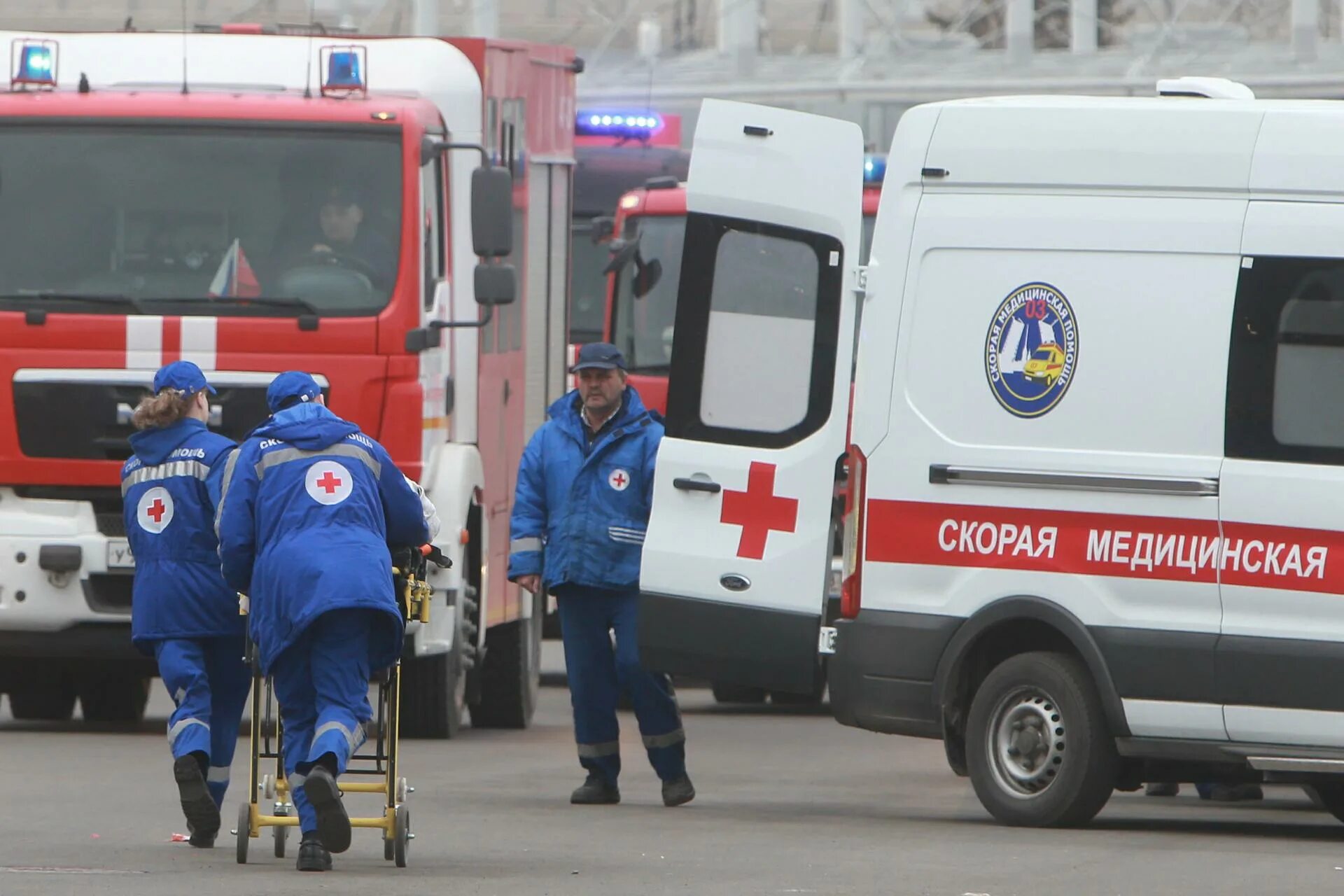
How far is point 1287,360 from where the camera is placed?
9938 millimetres

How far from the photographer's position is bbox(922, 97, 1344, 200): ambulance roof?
9.93m

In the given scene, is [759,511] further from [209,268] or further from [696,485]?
[209,268]

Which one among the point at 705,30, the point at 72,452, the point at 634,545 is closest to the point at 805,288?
the point at 634,545

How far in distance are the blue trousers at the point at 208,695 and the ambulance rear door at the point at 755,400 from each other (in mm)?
1791

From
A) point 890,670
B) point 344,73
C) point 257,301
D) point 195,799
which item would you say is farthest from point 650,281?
point 195,799

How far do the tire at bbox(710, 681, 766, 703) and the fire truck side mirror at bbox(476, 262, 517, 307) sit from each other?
165 inches

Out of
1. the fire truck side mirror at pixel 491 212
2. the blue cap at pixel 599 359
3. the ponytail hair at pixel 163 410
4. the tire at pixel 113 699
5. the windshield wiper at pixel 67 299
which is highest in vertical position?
the fire truck side mirror at pixel 491 212

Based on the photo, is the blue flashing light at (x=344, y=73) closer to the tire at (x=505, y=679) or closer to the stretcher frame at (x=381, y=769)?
the tire at (x=505, y=679)

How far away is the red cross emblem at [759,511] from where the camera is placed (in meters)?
10.8

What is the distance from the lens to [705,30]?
3706 centimetres

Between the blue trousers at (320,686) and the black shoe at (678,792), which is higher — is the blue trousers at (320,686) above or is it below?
above

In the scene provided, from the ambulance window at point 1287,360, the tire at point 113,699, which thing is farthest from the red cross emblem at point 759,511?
the tire at point 113,699

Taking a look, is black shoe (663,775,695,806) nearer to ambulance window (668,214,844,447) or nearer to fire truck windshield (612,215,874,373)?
ambulance window (668,214,844,447)

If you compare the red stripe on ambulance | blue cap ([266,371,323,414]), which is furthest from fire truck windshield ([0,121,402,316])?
blue cap ([266,371,323,414])
